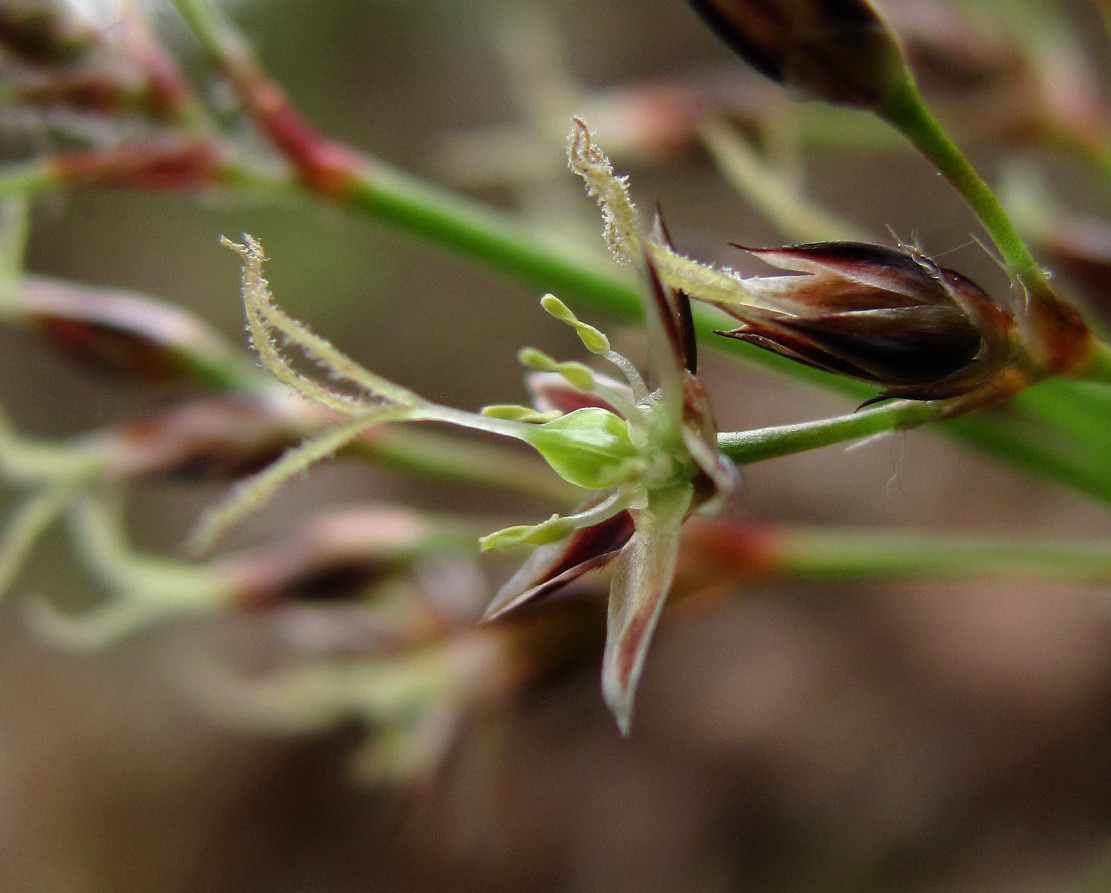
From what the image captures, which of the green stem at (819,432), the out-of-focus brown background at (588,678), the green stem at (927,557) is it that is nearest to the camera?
the green stem at (819,432)

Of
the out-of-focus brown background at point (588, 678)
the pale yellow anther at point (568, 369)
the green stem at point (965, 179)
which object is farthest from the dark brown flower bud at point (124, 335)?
the green stem at point (965, 179)

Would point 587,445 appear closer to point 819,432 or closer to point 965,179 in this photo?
point 819,432

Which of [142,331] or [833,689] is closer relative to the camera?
[142,331]

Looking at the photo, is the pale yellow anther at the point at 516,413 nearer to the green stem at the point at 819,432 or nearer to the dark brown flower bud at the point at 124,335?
the green stem at the point at 819,432

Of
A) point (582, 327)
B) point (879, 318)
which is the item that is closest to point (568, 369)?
point (582, 327)

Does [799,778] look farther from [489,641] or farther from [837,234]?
[837,234]

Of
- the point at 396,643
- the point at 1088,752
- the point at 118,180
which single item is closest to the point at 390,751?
the point at 396,643

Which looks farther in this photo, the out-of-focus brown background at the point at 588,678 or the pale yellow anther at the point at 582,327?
the out-of-focus brown background at the point at 588,678

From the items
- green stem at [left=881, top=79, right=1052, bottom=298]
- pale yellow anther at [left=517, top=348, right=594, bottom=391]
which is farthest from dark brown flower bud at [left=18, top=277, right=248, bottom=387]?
green stem at [left=881, top=79, right=1052, bottom=298]
